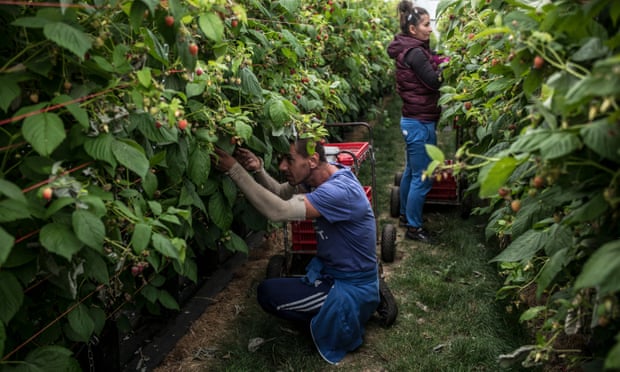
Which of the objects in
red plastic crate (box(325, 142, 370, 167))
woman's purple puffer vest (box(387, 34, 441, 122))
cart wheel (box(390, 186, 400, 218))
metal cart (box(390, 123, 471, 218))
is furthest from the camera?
cart wheel (box(390, 186, 400, 218))

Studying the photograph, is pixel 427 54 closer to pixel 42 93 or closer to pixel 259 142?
pixel 259 142

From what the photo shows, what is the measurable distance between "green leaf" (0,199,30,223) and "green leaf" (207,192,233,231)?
4.57ft

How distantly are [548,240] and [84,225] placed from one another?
4.73 ft

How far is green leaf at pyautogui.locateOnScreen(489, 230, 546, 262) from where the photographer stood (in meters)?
2.01

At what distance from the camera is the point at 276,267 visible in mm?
4309

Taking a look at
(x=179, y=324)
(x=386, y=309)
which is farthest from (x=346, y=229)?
(x=179, y=324)

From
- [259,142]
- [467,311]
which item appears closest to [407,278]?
[467,311]

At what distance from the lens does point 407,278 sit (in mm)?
4668

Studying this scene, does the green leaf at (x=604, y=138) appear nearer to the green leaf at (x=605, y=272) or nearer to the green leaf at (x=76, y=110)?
the green leaf at (x=605, y=272)

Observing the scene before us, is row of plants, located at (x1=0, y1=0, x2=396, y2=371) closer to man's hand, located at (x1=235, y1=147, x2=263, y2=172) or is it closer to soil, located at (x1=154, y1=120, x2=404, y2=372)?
man's hand, located at (x1=235, y1=147, x2=263, y2=172)

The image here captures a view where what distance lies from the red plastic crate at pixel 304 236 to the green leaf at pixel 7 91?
2.66 meters

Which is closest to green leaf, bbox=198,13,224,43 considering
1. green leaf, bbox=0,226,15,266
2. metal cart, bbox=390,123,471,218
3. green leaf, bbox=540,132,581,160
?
green leaf, bbox=0,226,15,266

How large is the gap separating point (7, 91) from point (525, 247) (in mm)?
1718

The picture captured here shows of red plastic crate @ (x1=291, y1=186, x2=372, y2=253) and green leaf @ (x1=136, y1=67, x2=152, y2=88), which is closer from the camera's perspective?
green leaf @ (x1=136, y1=67, x2=152, y2=88)
